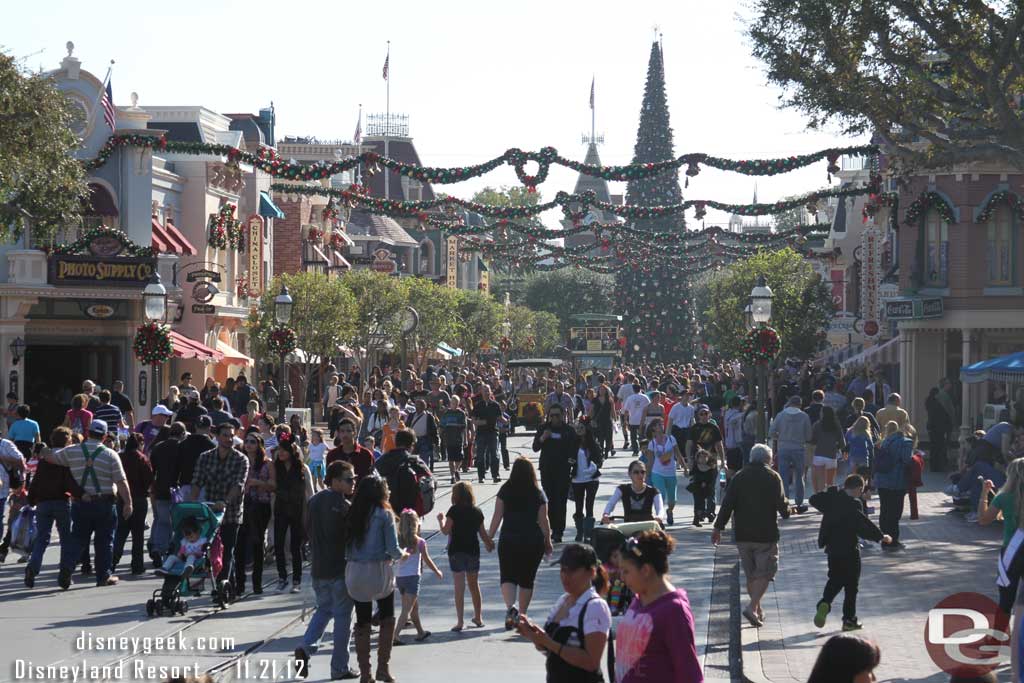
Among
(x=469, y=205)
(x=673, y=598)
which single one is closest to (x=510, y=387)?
(x=469, y=205)

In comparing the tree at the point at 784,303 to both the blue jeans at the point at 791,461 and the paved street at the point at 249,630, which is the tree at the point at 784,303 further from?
the paved street at the point at 249,630

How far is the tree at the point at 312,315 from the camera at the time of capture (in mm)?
49594

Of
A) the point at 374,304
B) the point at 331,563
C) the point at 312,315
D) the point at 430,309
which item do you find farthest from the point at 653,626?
the point at 430,309

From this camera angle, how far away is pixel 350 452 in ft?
53.3

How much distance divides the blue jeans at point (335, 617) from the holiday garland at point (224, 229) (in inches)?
1407

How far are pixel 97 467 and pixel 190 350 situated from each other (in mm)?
25129

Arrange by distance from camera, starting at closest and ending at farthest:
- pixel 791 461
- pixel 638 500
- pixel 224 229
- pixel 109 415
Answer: pixel 638 500 → pixel 109 415 → pixel 791 461 → pixel 224 229

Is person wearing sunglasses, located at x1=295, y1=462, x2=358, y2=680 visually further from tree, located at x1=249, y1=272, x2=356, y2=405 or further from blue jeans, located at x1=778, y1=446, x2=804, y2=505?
tree, located at x1=249, y1=272, x2=356, y2=405

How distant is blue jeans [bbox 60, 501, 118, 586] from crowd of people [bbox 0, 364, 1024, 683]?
0.07ft

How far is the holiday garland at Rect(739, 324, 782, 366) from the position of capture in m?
29.6

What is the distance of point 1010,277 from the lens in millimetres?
37656

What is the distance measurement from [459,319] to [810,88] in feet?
183

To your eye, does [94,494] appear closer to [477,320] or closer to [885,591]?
[885,591]

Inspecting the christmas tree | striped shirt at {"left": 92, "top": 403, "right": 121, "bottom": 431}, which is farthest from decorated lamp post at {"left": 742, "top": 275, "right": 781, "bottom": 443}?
the christmas tree
